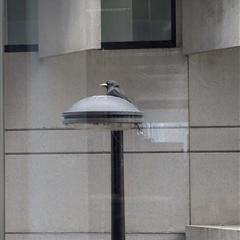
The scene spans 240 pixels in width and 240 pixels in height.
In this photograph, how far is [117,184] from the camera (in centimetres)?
493

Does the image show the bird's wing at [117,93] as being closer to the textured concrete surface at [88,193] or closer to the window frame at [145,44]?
the window frame at [145,44]

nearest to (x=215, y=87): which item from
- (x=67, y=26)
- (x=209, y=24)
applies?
(x=209, y=24)

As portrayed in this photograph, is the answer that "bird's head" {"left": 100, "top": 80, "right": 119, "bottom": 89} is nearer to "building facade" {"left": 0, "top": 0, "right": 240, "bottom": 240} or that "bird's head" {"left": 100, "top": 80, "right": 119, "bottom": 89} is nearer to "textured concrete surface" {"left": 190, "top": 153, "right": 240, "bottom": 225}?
"building facade" {"left": 0, "top": 0, "right": 240, "bottom": 240}

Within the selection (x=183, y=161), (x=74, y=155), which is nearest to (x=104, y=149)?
(x=74, y=155)

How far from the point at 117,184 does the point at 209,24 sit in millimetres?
1478

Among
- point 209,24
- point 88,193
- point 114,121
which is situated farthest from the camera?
point 88,193

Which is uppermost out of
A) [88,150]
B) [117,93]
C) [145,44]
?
[145,44]

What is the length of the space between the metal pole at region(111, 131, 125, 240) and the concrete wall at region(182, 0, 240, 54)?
0.91m

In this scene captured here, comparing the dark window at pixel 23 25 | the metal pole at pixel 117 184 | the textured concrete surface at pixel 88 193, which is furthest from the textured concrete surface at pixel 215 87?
the dark window at pixel 23 25

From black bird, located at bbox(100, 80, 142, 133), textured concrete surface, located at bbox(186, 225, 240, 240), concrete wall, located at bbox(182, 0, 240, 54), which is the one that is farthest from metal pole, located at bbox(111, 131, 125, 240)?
concrete wall, located at bbox(182, 0, 240, 54)

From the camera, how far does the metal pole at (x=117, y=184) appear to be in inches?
191

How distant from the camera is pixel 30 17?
5086 millimetres

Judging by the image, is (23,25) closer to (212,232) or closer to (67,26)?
(67,26)

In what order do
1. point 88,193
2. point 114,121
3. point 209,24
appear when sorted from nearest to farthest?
point 114,121
point 209,24
point 88,193
